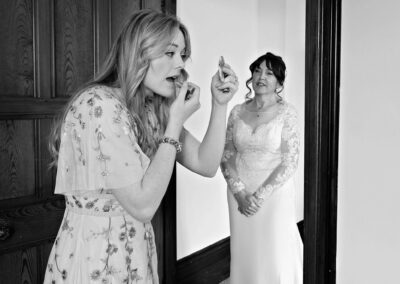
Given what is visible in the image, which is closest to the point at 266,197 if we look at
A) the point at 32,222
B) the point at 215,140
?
the point at 215,140

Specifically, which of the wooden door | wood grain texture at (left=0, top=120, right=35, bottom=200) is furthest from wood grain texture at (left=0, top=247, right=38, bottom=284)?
wood grain texture at (left=0, top=120, right=35, bottom=200)

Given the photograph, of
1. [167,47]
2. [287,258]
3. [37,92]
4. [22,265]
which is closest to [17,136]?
[37,92]

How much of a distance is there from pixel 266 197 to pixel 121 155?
1.24 feet

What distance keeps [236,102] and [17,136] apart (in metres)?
0.56

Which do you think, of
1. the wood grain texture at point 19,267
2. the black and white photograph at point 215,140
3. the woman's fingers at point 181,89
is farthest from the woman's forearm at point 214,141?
the wood grain texture at point 19,267

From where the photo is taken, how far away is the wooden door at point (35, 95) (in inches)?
43.3

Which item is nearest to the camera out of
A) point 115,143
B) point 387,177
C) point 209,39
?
point 115,143

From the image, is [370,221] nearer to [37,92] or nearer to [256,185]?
A: [256,185]

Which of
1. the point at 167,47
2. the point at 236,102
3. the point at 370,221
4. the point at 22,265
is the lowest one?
the point at 22,265

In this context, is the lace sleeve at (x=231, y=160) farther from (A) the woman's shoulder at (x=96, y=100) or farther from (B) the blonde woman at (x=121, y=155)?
(A) the woman's shoulder at (x=96, y=100)

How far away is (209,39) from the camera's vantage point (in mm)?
1126

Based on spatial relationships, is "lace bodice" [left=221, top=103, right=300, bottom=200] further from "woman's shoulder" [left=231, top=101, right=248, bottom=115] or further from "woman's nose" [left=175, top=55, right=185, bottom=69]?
"woman's nose" [left=175, top=55, right=185, bottom=69]

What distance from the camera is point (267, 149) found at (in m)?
1.03

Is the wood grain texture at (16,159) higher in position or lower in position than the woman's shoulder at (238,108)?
lower
